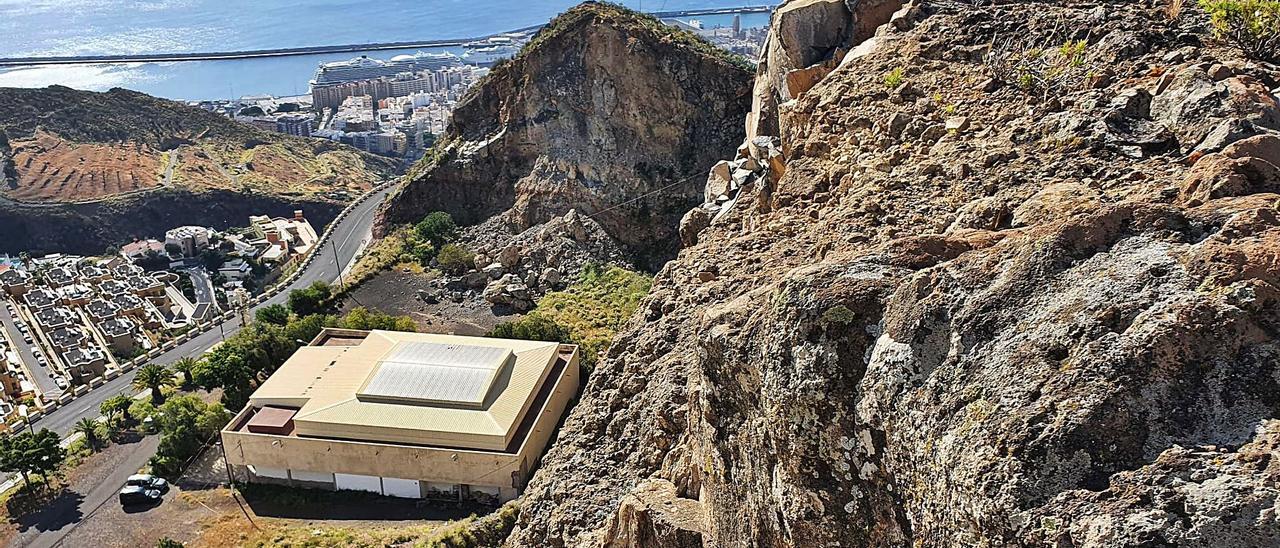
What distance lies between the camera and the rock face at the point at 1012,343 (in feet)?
15.3

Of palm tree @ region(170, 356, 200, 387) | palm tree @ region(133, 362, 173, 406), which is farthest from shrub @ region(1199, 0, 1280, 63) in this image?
palm tree @ region(133, 362, 173, 406)

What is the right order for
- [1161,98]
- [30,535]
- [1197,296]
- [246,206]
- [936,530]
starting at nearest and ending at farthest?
1. [1197,296]
2. [936,530]
3. [1161,98]
4. [30,535]
5. [246,206]

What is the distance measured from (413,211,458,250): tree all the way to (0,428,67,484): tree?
706 inches

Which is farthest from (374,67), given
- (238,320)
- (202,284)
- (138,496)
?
(138,496)

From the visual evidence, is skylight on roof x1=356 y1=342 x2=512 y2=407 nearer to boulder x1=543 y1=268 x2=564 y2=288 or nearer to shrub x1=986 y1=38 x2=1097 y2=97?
boulder x1=543 y1=268 x2=564 y2=288

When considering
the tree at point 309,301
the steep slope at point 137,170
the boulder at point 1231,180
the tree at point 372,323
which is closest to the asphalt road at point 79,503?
the tree at point 372,323

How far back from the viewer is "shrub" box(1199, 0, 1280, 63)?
9531mm

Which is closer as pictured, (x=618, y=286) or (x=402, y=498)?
(x=402, y=498)

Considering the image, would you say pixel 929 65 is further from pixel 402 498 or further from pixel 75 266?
pixel 75 266

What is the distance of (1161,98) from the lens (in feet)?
29.7

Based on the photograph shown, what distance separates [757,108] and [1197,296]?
1756 centimetres

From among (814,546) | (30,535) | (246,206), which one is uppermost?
(814,546)

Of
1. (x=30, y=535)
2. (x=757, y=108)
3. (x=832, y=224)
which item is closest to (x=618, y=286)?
(x=757, y=108)

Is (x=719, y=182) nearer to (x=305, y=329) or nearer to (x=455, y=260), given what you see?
(x=305, y=329)
